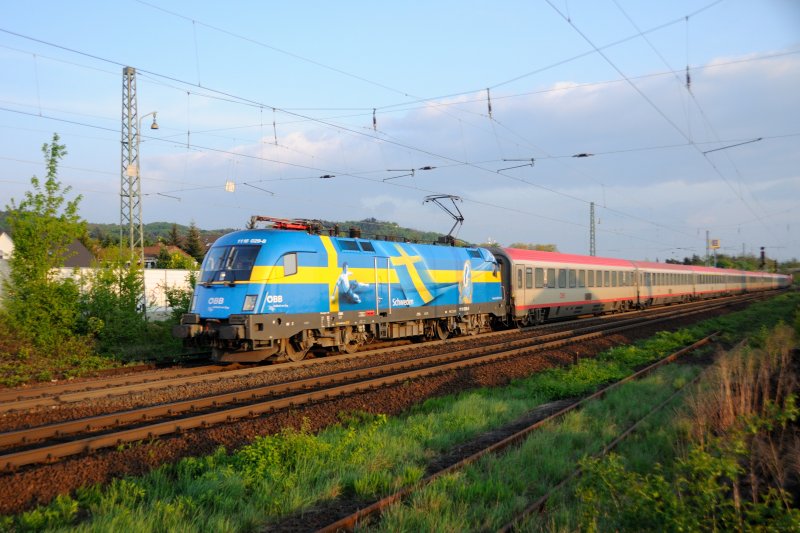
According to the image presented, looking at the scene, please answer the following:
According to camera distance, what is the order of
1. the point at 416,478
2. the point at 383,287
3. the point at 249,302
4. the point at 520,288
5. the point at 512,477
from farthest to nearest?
the point at 520,288 < the point at 383,287 < the point at 249,302 < the point at 512,477 < the point at 416,478

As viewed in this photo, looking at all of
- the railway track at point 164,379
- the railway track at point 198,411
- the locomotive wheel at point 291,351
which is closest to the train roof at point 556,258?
→ the railway track at point 164,379

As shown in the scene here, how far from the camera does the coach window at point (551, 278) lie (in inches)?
1086

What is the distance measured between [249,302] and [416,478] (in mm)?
8309

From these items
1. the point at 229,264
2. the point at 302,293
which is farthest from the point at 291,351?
the point at 229,264

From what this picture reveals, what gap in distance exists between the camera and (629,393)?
11.7 meters

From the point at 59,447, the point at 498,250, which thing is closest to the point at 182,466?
the point at 59,447

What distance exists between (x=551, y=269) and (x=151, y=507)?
956 inches

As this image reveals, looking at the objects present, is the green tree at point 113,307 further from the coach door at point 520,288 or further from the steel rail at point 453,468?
the coach door at point 520,288

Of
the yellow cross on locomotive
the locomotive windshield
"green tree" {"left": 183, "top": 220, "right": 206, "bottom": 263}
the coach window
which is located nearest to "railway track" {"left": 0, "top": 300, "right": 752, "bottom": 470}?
the locomotive windshield

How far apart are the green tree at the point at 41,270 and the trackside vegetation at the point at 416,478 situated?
10.9m

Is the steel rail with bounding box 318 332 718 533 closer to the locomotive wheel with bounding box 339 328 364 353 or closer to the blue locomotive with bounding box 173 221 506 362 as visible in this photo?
the blue locomotive with bounding box 173 221 506 362

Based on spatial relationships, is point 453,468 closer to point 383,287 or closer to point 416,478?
point 416,478

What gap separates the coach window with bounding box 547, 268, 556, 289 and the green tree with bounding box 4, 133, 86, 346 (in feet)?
65.7

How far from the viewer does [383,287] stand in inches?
695
